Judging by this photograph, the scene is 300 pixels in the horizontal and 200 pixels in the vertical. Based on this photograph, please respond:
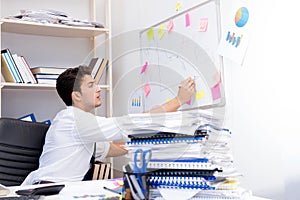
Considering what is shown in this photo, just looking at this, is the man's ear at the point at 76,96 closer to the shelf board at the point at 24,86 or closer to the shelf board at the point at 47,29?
the shelf board at the point at 24,86

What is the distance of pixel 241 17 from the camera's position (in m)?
2.11

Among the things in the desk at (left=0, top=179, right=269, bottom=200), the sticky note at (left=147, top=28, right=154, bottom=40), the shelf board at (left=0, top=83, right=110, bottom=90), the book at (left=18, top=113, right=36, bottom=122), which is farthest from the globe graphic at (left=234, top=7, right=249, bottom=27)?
the book at (left=18, top=113, right=36, bottom=122)

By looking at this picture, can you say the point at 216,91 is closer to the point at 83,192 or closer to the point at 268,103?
the point at 268,103

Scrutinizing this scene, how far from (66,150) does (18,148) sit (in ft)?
1.00

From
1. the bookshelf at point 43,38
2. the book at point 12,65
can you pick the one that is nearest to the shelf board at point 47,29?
the bookshelf at point 43,38

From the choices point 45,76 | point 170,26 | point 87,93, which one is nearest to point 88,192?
point 87,93

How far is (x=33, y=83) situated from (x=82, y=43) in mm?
683

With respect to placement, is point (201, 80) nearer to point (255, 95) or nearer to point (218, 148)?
point (255, 95)

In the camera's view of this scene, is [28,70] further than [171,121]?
Yes

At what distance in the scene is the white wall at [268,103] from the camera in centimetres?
193

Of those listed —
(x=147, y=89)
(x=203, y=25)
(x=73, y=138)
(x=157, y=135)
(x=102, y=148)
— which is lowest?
(x=102, y=148)

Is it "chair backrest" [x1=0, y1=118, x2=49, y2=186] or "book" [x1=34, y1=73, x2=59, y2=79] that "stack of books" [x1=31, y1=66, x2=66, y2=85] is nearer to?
"book" [x1=34, y1=73, x2=59, y2=79]

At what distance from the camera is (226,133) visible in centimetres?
102

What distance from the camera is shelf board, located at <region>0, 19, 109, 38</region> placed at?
2.88m
